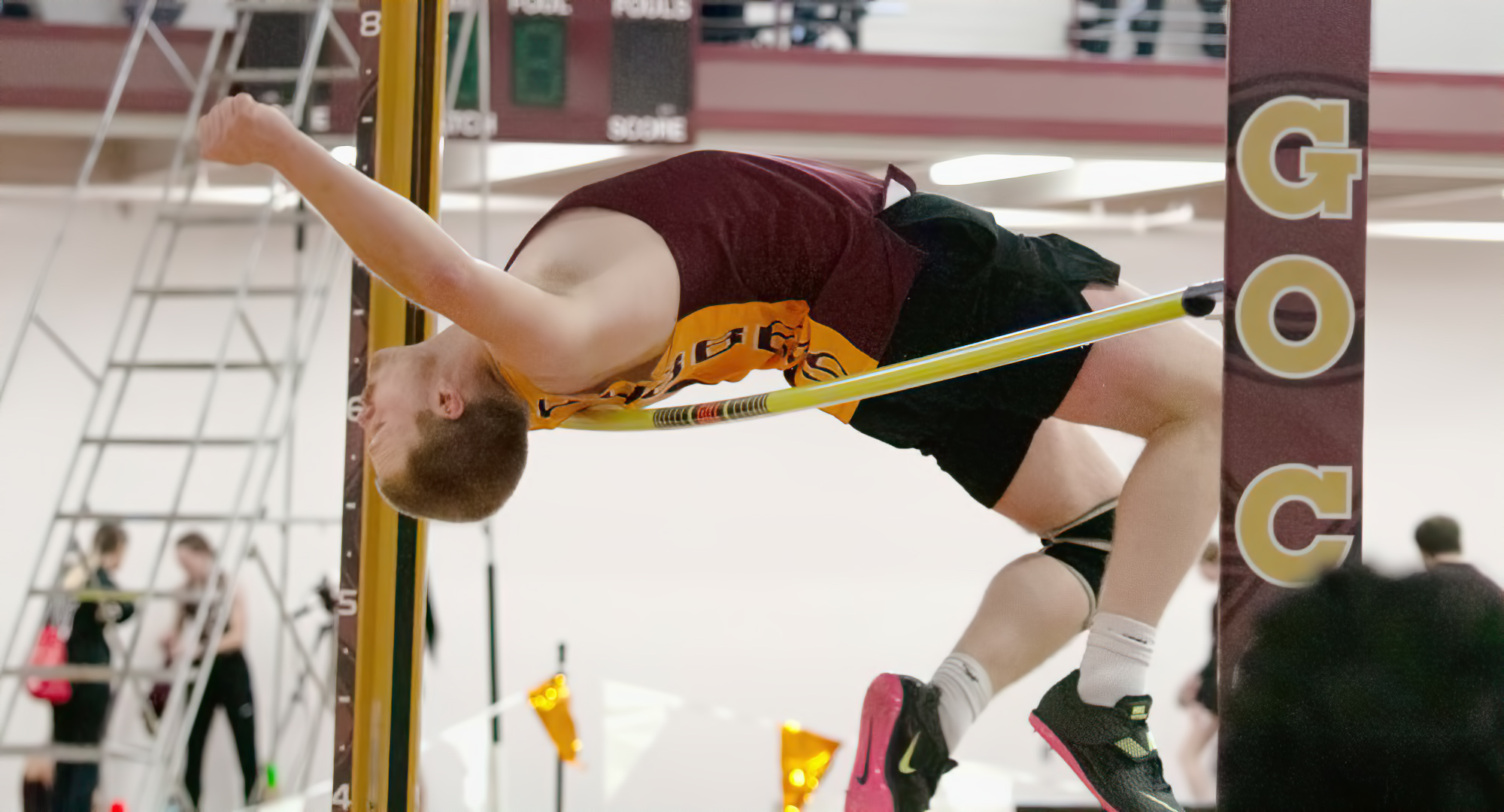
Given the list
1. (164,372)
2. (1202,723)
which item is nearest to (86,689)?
(164,372)

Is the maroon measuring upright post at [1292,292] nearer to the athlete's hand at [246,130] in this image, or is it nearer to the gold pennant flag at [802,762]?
the gold pennant flag at [802,762]

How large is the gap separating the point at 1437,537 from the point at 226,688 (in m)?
1.77

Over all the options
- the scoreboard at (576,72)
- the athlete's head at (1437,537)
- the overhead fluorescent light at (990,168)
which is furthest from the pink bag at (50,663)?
the athlete's head at (1437,537)

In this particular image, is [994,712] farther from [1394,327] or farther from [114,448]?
[114,448]

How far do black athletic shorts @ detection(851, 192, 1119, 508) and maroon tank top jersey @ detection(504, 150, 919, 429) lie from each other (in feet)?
0.06

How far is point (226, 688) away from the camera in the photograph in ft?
6.92

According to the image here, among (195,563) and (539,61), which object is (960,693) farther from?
(195,563)

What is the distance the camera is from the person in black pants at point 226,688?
1.96 meters

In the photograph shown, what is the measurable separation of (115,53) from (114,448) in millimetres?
557

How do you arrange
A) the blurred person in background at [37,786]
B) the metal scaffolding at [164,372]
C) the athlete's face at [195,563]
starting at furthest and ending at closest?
the athlete's face at [195,563] → the blurred person in background at [37,786] → the metal scaffolding at [164,372]

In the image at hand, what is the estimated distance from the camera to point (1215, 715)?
0.96 m

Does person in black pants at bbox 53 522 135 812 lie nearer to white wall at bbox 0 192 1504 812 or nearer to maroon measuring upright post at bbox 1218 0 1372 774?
white wall at bbox 0 192 1504 812

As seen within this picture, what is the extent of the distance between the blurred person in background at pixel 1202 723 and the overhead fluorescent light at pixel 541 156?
723 millimetres

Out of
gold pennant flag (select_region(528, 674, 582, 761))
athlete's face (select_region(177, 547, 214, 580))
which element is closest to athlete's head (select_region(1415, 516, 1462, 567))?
gold pennant flag (select_region(528, 674, 582, 761))
